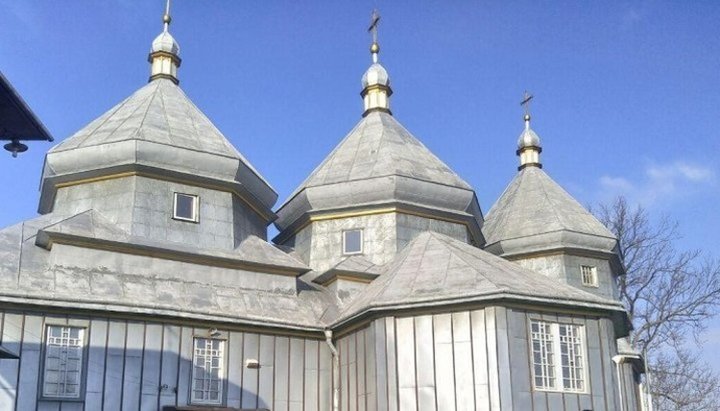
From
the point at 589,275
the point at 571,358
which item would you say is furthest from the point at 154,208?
the point at 589,275

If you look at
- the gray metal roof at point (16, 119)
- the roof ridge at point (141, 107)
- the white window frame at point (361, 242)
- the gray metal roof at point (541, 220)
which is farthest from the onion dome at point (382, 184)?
the gray metal roof at point (16, 119)

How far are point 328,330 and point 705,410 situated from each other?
1860 centimetres

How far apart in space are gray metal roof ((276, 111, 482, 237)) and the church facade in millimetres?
61

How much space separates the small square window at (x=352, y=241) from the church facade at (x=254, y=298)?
0.04 metres

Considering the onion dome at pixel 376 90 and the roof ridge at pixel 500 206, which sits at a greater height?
the onion dome at pixel 376 90

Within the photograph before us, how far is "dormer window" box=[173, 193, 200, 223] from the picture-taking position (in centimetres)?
1962

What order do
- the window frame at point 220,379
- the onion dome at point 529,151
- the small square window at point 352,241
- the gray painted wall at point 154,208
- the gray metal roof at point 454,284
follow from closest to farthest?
the gray metal roof at point 454,284 → the window frame at point 220,379 → the gray painted wall at point 154,208 → the small square window at point 352,241 → the onion dome at point 529,151

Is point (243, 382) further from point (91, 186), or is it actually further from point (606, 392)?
point (606, 392)

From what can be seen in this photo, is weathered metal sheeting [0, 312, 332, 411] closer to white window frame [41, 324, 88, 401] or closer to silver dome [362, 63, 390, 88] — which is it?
white window frame [41, 324, 88, 401]

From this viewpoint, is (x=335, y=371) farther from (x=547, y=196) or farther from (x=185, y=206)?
(x=547, y=196)

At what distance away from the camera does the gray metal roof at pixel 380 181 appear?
2244cm

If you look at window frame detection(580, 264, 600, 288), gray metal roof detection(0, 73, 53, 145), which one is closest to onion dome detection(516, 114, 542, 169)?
window frame detection(580, 264, 600, 288)

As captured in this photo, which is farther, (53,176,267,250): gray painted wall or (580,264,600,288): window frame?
(580,264,600,288): window frame

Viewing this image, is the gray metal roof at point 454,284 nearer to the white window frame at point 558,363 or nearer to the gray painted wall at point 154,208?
the white window frame at point 558,363
